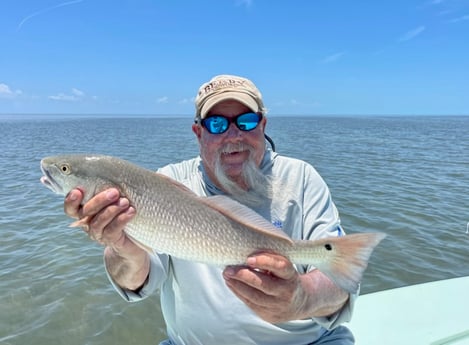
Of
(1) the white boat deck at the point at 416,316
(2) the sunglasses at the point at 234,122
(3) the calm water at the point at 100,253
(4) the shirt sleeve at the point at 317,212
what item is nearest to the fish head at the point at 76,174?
(2) the sunglasses at the point at 234,122

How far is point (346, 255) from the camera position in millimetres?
1890

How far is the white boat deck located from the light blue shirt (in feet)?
3.43

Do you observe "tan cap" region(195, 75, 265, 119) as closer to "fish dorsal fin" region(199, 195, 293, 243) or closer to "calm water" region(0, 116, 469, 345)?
Answer: "fish dorsal fin" region(199, 195, 293, 243)

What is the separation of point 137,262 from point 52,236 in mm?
6896

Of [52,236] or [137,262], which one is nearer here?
[137,262]

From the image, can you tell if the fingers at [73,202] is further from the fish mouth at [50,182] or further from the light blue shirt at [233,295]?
the light blue shirt at [233,295]

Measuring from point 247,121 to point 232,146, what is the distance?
0.78 ft

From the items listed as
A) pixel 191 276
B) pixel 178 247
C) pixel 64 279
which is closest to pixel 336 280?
pixel 178 247

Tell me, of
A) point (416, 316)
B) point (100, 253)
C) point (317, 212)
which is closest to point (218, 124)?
point (317, 212)

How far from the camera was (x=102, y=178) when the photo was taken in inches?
82.1

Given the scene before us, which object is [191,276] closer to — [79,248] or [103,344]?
[103,344]

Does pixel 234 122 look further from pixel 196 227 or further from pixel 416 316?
pixel 416 316

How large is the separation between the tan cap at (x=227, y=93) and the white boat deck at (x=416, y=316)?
226cm

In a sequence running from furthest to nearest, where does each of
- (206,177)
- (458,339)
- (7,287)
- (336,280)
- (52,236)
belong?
(52,236) < (7,287) < (458,339) < (206,177) < (336,280)
